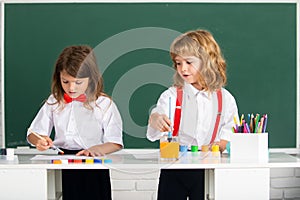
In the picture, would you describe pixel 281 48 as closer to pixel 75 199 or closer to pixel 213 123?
pixel 213 123

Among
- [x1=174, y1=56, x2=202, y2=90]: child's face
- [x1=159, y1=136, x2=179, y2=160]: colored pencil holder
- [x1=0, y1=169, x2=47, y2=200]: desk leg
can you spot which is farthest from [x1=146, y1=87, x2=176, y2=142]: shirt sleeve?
[x1=0, y1=169, x2=47, y2=200]: desk leg

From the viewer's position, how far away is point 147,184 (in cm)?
367

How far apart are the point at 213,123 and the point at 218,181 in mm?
480

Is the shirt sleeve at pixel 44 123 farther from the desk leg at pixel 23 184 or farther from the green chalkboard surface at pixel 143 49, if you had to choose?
the green chalkboard surface at pixel 143 49

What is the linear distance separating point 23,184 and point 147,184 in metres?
1.45

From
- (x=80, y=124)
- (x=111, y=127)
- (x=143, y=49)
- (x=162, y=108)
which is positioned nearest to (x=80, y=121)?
(x=80, y=124)

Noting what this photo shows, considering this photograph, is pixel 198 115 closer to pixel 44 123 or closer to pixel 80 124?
pixel 80 124

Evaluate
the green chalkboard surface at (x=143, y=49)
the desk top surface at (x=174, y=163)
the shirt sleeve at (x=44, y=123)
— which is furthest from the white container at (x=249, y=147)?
the green chalkboard surface at (x=143, y=49)

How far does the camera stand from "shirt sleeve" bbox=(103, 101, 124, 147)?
8.93 ft

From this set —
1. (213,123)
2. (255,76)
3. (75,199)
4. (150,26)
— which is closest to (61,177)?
(75,199)

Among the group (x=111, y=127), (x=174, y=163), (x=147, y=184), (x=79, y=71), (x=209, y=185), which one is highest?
(x=79, y=71)

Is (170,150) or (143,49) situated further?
(143,49)

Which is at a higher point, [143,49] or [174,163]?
[143,49]

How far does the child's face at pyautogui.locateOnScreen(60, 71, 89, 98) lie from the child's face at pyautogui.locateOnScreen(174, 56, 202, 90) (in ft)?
1.53
